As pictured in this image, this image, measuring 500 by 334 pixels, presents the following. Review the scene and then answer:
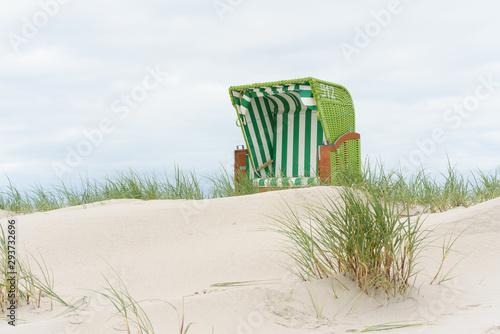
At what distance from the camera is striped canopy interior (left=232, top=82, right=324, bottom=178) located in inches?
299

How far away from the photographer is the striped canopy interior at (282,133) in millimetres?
7598

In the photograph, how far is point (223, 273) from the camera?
9.78 ft

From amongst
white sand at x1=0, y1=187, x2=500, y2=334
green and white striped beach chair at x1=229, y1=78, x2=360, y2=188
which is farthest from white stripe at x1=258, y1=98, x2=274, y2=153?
white sand at x1=0, y1=187, x2=500, y2=334

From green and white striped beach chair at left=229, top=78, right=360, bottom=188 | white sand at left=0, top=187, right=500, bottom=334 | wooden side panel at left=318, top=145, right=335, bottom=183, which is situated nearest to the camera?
white sand at left=0, top=187, right=500, bottom=334

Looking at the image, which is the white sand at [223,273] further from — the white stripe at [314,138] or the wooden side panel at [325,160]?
the white stripe at [314,138]

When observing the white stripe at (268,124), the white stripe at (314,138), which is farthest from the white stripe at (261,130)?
the white stripe at (314,138)

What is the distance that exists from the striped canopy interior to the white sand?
2824 mm

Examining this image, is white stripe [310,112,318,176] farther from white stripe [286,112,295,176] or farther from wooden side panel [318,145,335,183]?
wooden side panel [318,145,335,183]

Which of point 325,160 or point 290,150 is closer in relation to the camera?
point 325,160

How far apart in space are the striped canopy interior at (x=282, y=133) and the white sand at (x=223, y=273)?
282 centimetres

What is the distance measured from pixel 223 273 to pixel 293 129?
508cm

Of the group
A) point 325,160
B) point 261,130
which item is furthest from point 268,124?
point 325,160

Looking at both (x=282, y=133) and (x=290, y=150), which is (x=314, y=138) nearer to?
(x=290, y=150)

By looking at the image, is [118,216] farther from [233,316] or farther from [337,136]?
[337,136]
